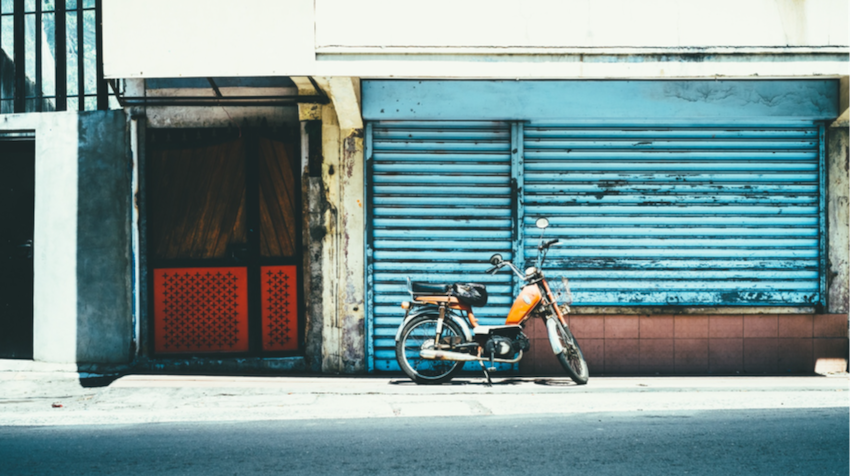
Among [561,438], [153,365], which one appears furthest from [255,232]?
[561,438]

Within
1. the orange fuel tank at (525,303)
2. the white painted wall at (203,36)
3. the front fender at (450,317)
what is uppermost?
the white painted wall at (203,36)

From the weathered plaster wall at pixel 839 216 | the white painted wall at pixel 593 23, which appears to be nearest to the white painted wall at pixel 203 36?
the white painted wall at pixel 593 23

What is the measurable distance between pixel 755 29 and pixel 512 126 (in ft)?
9.41

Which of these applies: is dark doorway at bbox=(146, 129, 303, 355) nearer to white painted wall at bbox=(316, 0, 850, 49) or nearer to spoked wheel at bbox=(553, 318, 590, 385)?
white painted wall at bbox=(316, 0, 850, 49)

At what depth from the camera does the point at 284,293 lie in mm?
8398

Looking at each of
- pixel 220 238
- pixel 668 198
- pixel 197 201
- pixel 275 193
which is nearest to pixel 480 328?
pixel 668 198

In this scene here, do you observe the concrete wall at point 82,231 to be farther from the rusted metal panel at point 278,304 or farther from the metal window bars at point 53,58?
the rusted metal panel at point 278,304

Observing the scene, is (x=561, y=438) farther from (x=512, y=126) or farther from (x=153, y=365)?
(x=153, y=365)

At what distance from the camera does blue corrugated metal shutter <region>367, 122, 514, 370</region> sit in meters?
8.00

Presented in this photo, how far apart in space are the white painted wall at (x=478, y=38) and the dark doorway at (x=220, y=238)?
60.2 inches

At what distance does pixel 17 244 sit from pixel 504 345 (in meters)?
6.25

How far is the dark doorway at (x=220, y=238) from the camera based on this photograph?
834 centimetres

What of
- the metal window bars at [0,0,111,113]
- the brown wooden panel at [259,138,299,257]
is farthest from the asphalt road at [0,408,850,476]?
the metal window bars at [0,0,111,113]

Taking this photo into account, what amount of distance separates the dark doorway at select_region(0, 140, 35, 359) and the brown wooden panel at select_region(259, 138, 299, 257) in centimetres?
293
